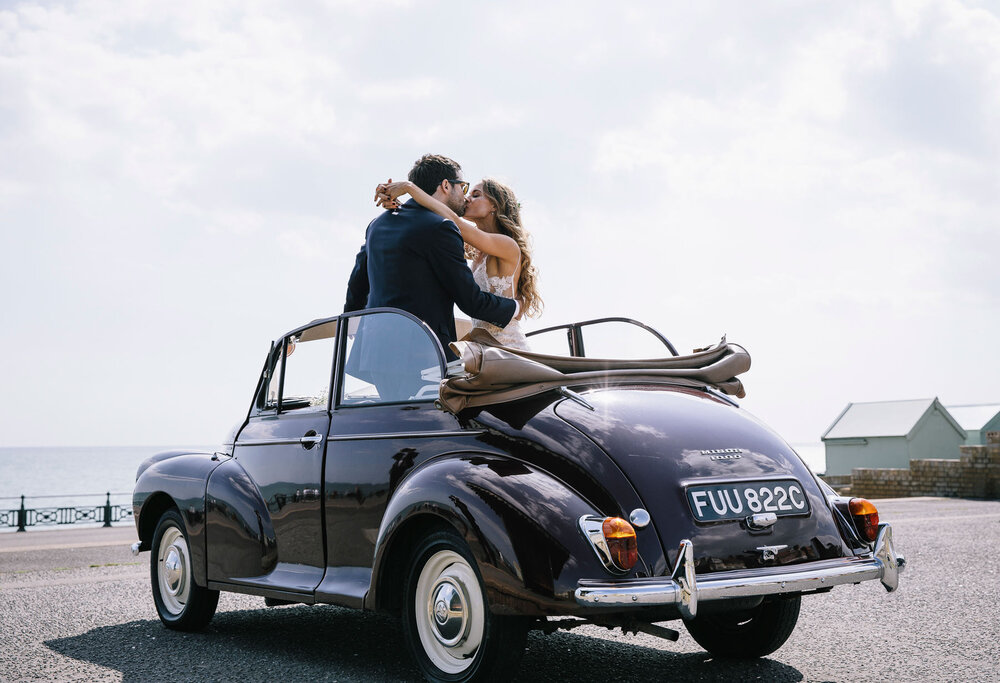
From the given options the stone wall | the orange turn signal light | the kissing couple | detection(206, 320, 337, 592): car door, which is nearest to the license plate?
the orange turn signal light

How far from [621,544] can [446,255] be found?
2.11 meters

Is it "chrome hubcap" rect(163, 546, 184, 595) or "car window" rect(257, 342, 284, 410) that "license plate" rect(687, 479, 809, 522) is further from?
"chrome hubcap" rect(163, 546, 184, 595)

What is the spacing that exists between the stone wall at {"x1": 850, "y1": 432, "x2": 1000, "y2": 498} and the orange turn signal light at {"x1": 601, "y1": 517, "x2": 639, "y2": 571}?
1023 inches

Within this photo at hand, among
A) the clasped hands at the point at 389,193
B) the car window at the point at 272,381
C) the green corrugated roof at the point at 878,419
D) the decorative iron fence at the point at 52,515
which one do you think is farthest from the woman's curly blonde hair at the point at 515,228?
the green corrugated roof at the point at 878,419

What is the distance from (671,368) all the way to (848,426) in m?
45.4

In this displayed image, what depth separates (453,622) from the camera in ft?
13.0

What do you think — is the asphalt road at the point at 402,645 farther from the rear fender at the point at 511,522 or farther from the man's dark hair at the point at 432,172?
the man's dark hair at the point at 432,172

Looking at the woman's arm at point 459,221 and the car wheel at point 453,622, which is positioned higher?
the woman's arm at point 459,221

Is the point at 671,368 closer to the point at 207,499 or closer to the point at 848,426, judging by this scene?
the point at 207,499

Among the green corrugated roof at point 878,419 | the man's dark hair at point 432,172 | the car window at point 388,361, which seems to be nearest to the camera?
the car window at point 388,361

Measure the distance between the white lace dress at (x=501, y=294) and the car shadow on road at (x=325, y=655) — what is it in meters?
1.78

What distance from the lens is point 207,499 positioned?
579cm

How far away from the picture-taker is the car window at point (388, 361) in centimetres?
459

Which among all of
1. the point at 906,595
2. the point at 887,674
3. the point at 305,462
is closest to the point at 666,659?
the point at 887,674
